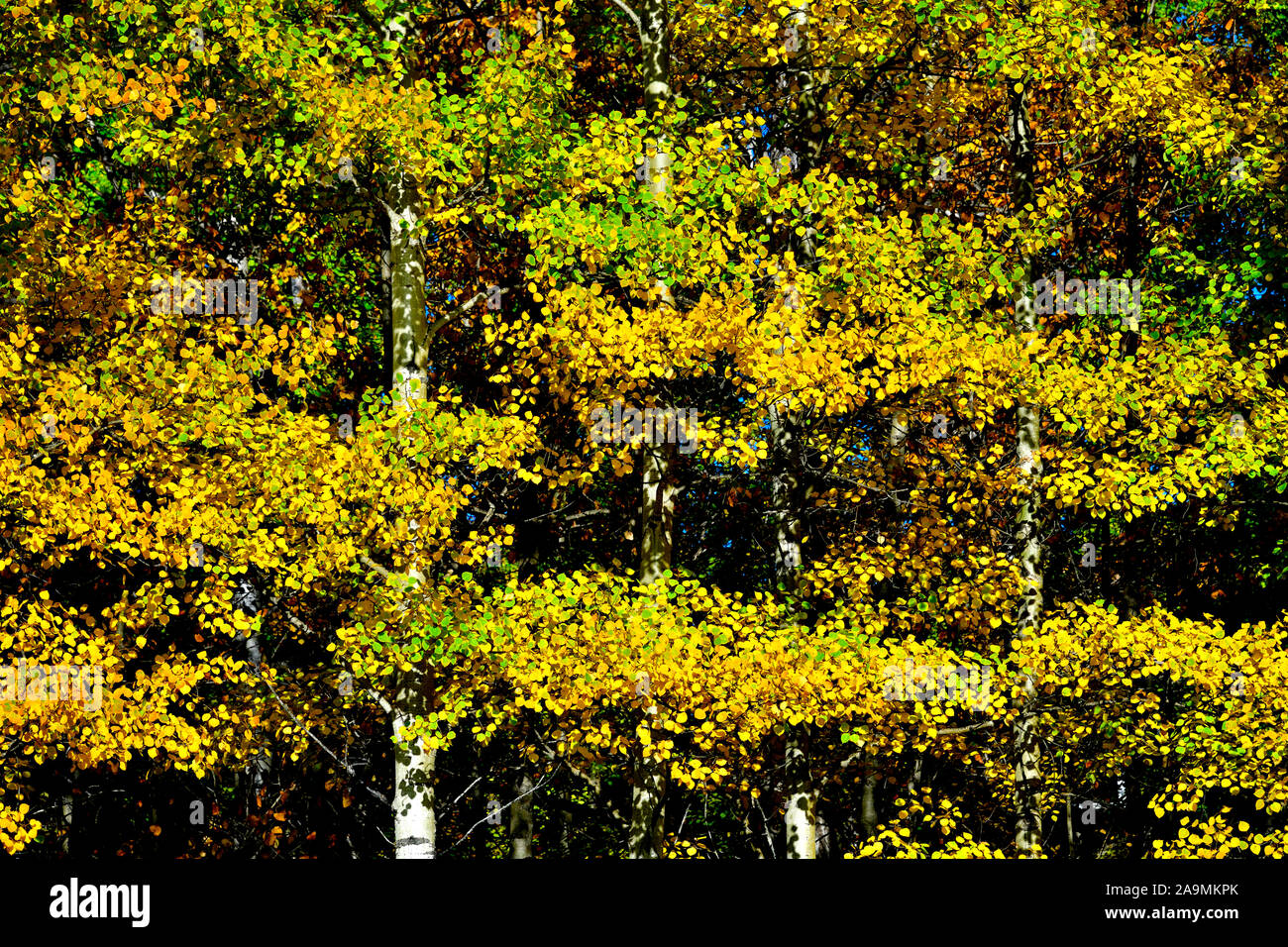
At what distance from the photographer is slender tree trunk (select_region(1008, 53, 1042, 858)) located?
14438 millimetres

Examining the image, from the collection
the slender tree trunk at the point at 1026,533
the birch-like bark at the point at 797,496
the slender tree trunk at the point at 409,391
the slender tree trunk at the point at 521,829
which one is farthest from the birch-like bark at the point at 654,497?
the slender tree trunk at the point at 521,829

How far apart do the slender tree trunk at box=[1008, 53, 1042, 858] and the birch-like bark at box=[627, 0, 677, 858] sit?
12.6ft

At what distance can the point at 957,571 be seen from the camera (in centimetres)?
1634

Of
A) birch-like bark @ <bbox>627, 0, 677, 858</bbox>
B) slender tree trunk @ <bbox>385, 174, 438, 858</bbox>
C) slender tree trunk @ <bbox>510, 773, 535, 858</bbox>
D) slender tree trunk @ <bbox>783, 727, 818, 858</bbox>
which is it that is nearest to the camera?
slender tree trunk @ <bbox>385, 174, 438, 858</bbox>

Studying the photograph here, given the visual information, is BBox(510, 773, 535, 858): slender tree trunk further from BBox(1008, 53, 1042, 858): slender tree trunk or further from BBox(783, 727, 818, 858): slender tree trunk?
BBox(1008, 53, 1042, 858): slender tree trunk

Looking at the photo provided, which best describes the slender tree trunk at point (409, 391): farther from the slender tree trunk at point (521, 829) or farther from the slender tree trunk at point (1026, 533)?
the slender tree trunk at point (1026, 533)

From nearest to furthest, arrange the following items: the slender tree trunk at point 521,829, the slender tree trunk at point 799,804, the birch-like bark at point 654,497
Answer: the birch-like bark at point 654,497, the slender tree trunk at point 799,804, the slender tree trunk at point 521,829

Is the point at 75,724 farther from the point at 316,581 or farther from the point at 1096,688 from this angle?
the point at 1096,688

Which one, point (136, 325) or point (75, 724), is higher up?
point (136, 325)

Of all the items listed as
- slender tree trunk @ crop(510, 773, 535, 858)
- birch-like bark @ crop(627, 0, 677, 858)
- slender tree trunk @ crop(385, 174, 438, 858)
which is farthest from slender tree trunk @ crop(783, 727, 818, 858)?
slender tree trunk @ crop(510, 773, 535, 858)

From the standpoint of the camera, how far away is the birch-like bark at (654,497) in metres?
14.0

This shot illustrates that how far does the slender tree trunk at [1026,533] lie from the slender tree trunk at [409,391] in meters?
6.19
